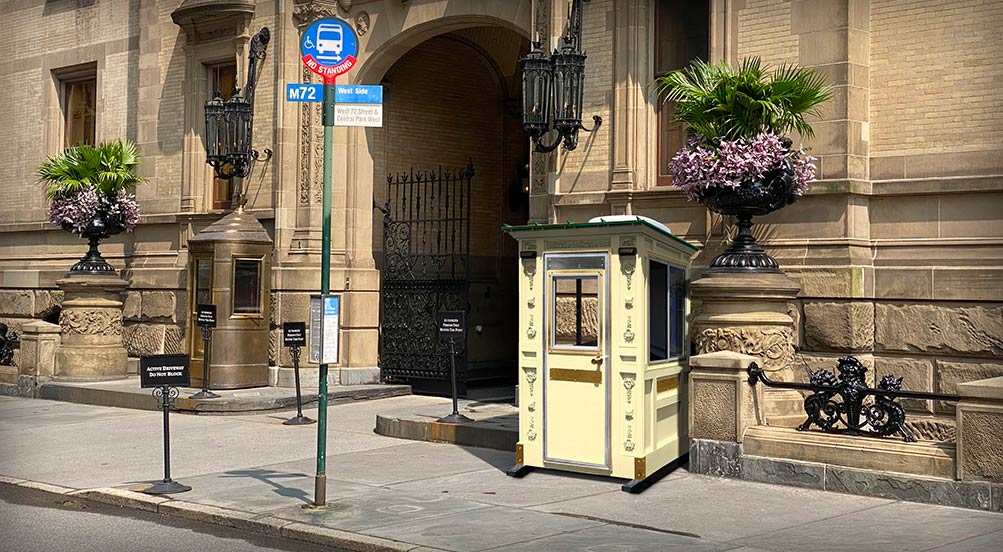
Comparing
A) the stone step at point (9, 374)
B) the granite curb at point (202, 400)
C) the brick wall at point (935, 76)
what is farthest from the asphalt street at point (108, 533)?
the stone step at point (9, 374)

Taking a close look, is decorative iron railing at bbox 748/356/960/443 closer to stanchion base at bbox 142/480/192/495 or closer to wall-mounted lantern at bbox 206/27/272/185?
stanchion base at bbox 142/480/192/495

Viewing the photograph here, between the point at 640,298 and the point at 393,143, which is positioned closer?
the point at 640,298

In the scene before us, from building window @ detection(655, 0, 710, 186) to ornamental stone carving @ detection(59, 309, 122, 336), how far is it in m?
11.2

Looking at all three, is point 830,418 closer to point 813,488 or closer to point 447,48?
point 813,488

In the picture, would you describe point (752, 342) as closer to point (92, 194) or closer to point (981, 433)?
point (981, 433)

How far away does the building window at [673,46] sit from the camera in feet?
52.4

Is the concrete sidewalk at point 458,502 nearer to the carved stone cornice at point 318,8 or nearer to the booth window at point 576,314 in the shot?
the booth window at point 576,314

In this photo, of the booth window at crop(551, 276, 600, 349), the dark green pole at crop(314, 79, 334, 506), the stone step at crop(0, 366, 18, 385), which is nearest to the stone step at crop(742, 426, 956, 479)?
the booth window at crop(551, 276, 600, 349)

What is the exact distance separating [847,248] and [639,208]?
10.1 feet

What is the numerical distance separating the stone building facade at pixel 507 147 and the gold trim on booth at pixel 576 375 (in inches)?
146

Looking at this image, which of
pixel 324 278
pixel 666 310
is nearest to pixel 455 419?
pixel 666 310

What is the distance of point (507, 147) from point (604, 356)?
12.7m

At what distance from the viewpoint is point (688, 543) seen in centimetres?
908

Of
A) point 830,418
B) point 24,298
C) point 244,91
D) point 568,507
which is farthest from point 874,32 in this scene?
point 24,298
